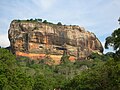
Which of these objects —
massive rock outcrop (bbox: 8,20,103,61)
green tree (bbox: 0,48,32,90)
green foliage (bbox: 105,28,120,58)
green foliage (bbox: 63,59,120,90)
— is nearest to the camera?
green foliage (bbox: 105,28,120,58)

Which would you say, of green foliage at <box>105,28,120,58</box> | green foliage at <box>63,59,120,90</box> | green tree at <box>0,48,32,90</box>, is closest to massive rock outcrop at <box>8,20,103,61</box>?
green foliage at <box>63,59,120,90</box>

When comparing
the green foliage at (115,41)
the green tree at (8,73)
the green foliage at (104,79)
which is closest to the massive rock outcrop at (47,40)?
the green foliage at (104,79)

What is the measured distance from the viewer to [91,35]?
587 ft

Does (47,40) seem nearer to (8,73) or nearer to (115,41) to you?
(8,73)

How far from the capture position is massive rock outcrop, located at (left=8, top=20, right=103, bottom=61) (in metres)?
162

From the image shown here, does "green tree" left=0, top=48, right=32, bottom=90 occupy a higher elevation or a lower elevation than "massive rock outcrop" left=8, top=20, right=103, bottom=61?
lower

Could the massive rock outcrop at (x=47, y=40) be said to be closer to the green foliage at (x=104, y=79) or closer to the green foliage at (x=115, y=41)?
the green foliage at (x=104, y=79)

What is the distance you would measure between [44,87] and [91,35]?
9881 centimetres

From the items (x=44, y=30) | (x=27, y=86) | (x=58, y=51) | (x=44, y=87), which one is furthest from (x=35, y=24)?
(x=27, y=86)

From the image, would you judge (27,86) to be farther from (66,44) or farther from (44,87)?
(66,44)

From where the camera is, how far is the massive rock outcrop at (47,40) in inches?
6393

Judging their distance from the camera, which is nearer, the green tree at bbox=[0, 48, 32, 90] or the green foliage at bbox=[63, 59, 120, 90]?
the green foliage at bbox=[63, 59, 120, 90]

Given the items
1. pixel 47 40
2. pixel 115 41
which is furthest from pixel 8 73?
pixel 47 40

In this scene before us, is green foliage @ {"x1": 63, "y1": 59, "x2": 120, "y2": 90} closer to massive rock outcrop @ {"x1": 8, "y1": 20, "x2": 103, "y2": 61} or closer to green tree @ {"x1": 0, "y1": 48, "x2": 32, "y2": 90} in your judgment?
green tree @ {"x1": 0, "y1": 48, "x2": 32, "y2": 90}
